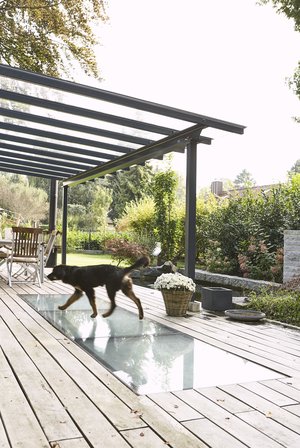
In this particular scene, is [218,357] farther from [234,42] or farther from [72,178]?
[234,42]

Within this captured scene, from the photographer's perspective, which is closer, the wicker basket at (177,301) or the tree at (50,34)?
the wicker basket at (177,301)

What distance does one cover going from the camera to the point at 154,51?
79.0 ft

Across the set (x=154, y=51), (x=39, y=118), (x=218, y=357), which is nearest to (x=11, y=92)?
(x=39, y=118)

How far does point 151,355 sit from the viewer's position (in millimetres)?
3535

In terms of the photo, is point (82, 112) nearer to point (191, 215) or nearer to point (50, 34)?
point (191, 215)

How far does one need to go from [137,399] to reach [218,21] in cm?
2204

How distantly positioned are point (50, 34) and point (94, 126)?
851 cm

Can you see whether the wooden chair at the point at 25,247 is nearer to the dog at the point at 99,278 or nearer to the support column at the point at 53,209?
the dog at the point at 99,278

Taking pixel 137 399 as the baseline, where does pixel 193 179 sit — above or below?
above

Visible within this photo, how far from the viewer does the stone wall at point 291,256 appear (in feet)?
23.6

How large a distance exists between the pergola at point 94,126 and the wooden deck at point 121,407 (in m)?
2.73

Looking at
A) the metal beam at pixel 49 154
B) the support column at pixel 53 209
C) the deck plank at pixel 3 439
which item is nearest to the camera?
the deck plank at pixel 3 439

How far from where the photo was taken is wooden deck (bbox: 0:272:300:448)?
207 cm

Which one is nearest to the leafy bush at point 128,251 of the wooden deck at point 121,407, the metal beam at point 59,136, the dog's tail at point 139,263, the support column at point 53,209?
the support column at point 53,209
